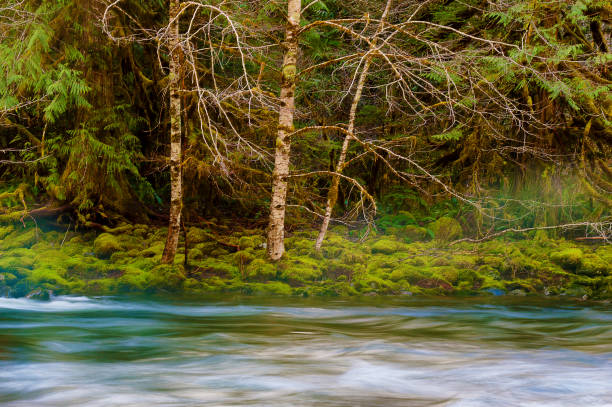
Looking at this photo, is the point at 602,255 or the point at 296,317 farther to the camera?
the point at 602,255

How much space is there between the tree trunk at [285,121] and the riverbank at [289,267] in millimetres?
797

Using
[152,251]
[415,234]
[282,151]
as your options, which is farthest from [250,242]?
[415,234]

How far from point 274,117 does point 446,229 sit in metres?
4.52

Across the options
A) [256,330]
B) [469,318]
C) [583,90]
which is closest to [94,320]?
[256,330]

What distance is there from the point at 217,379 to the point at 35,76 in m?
7.96

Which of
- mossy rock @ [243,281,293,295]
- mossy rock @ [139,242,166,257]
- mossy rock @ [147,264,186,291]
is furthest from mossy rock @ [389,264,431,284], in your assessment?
mossy rock @ [139,242,166,257]

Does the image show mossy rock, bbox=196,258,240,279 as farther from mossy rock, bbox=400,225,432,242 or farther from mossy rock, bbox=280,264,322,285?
mossy rock, bbox=400,225,432,242

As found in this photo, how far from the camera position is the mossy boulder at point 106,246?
10.5m

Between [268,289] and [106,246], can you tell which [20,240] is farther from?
[268,289]

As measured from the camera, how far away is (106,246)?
10.5 metres

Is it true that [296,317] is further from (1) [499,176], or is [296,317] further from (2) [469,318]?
(1) [499,176]

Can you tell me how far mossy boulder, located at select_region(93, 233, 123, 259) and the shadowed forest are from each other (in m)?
0.04

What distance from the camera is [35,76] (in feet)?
34.4

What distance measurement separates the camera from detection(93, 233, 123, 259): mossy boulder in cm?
1045
